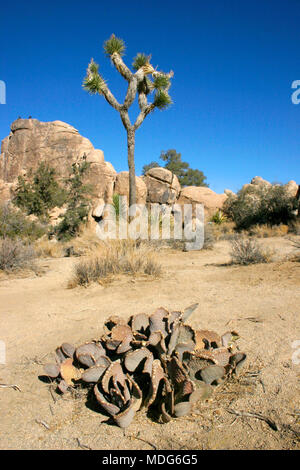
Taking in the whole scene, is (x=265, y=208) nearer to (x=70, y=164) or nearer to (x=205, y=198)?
(x=205, y=198)

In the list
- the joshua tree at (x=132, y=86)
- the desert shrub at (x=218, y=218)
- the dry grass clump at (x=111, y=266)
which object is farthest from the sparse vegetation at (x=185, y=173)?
the dry grass clump at (x=111, y=266)

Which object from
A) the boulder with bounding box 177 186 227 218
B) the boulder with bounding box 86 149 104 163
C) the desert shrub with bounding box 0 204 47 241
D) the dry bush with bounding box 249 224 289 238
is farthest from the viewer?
the boulder with bounding box 86 149 104 163

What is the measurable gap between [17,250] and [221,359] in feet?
20.7

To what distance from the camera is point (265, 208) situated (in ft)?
54.8

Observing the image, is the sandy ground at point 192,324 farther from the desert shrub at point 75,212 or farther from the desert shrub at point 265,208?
the desert shrub at point 265,208

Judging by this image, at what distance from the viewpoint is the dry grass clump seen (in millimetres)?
5191

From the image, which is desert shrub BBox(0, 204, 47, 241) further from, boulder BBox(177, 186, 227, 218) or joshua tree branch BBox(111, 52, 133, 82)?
boulder BBox(177, 186, 227, 218)

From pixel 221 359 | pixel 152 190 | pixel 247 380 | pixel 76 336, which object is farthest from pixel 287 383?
pixel 152 190

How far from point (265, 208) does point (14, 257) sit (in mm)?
13501

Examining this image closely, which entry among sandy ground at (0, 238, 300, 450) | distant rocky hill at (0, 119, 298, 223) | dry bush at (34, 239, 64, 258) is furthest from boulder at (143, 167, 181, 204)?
sandy ground at (0, 238, 300, 450)

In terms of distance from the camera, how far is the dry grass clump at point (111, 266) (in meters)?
5.19

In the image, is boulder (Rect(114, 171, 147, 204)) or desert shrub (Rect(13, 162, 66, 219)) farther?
boulder (Rect(114, 171, 147, 204))

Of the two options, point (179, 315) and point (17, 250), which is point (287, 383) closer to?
point (179, 315)

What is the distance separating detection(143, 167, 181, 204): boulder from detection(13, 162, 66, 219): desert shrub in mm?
6780
